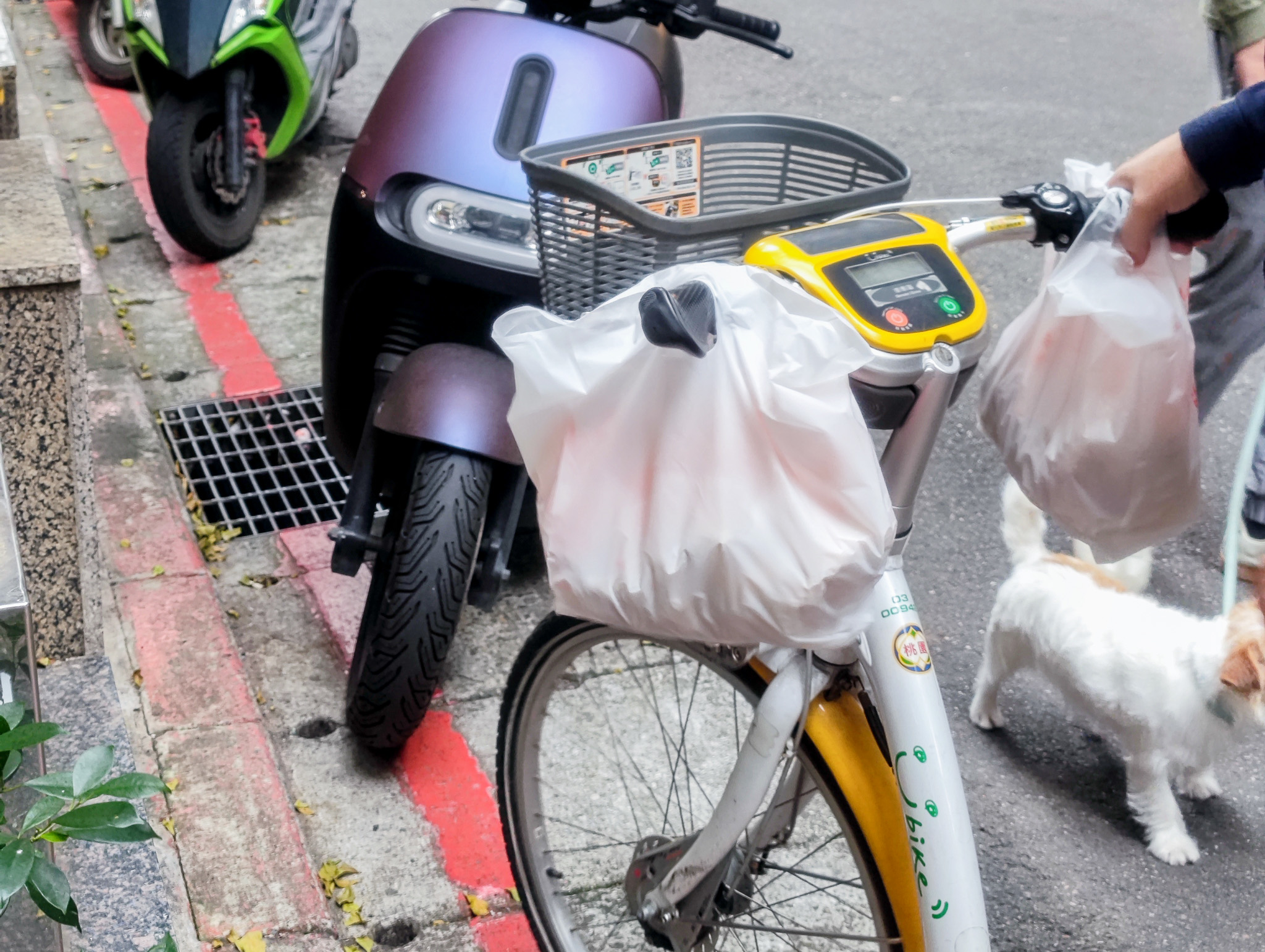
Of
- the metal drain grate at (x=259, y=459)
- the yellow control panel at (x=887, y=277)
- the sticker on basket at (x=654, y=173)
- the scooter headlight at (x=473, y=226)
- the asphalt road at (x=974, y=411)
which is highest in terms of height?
the yellow control panel at (x=887, y=277)

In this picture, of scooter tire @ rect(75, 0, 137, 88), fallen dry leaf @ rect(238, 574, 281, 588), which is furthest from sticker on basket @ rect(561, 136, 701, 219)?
scooter tire @ rect(75, 0, 137, 88)

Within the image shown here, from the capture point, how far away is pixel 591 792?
255cm

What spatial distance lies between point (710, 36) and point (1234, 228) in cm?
543

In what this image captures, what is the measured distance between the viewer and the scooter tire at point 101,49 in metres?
6.07

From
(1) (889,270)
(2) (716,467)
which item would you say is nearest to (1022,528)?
(1) (889,270)

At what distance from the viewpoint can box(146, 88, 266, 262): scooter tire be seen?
13.9ft

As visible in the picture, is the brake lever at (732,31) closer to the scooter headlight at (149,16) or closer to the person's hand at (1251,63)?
the person's hand at (1251,63)

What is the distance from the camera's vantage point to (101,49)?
613 cm

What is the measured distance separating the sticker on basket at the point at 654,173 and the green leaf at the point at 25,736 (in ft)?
3.06

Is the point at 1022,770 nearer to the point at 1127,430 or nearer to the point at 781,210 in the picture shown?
the point at 1127,430

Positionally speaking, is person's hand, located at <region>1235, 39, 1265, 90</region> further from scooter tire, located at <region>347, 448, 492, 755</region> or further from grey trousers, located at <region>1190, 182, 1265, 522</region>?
scooter tire, located at <region>347, 448, 492, 755</region>

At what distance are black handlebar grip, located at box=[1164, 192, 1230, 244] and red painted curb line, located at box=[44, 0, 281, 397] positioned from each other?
2.90 m

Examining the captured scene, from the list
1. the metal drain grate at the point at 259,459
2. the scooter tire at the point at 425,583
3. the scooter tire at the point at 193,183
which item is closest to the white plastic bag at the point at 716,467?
the scooter tire at the point at 425,583

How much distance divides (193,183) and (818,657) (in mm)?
3473
